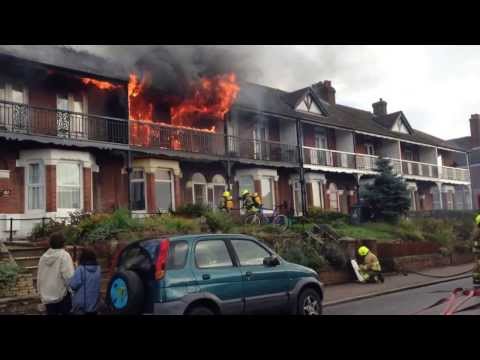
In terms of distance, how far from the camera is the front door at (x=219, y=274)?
697 centimetres

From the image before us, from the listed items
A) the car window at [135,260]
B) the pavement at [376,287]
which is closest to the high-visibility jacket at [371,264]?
the pavement at [376,287]

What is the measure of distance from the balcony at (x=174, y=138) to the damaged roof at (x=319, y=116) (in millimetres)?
2280

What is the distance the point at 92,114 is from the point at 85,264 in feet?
43.8

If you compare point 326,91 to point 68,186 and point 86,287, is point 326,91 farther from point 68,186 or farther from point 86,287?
point 86,287

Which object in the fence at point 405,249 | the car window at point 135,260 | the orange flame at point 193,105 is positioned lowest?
the fence at point 405,249

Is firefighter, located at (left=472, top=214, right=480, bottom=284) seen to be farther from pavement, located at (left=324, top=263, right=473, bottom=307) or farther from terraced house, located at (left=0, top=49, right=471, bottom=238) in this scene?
terraced house, located at (left=0, top=49, right=471, bottom=238)

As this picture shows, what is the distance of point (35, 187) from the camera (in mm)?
17500

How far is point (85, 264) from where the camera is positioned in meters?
6.83

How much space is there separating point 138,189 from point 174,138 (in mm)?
2571

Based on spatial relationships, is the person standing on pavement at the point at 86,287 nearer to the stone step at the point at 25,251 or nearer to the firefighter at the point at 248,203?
the stone step at the point at 25,251

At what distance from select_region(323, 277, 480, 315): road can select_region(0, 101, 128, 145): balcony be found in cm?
1117

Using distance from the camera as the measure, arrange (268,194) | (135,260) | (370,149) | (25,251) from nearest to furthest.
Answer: (135,260) → (25,251) → (268,194) → (370,149)

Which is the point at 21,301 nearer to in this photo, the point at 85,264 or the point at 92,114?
the point at 85,264

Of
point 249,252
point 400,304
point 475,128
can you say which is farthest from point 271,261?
point 475,128
